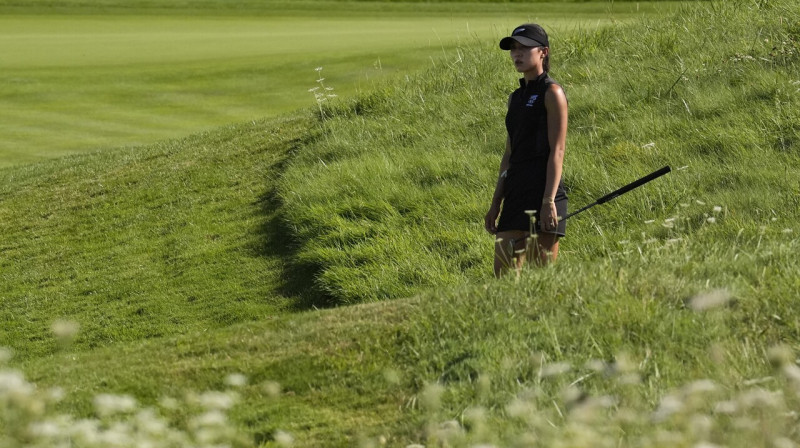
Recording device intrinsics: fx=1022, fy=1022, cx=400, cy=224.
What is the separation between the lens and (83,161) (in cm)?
1322

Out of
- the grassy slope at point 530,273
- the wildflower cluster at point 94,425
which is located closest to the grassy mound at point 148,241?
the grassy slope at point 530,273

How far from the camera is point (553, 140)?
561cm

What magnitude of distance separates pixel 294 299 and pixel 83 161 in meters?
6.40

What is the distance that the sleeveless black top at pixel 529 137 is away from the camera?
5715 mm

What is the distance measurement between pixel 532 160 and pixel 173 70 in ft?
53.5

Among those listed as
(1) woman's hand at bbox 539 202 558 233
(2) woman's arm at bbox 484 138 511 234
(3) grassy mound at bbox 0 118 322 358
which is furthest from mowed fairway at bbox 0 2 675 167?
(1) woman's hand at bbox 539 202 558 233

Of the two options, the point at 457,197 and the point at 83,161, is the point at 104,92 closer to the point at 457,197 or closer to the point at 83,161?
the point at 83,161

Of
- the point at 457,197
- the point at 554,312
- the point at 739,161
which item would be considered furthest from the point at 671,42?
the point at 554,312

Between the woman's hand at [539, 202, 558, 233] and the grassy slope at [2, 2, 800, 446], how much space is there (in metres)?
0.21

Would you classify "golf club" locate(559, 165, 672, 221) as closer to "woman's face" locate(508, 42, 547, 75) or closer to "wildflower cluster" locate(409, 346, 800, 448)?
"woman's face" locate(508, 42, 547, 75)

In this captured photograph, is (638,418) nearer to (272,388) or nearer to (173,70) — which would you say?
(272,388)

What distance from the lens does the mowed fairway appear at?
648 inches

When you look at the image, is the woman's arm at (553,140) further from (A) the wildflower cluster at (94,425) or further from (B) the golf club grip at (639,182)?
(A) the wildflower cluster at (94,425)

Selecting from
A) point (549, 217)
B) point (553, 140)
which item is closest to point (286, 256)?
point (549, 217)
